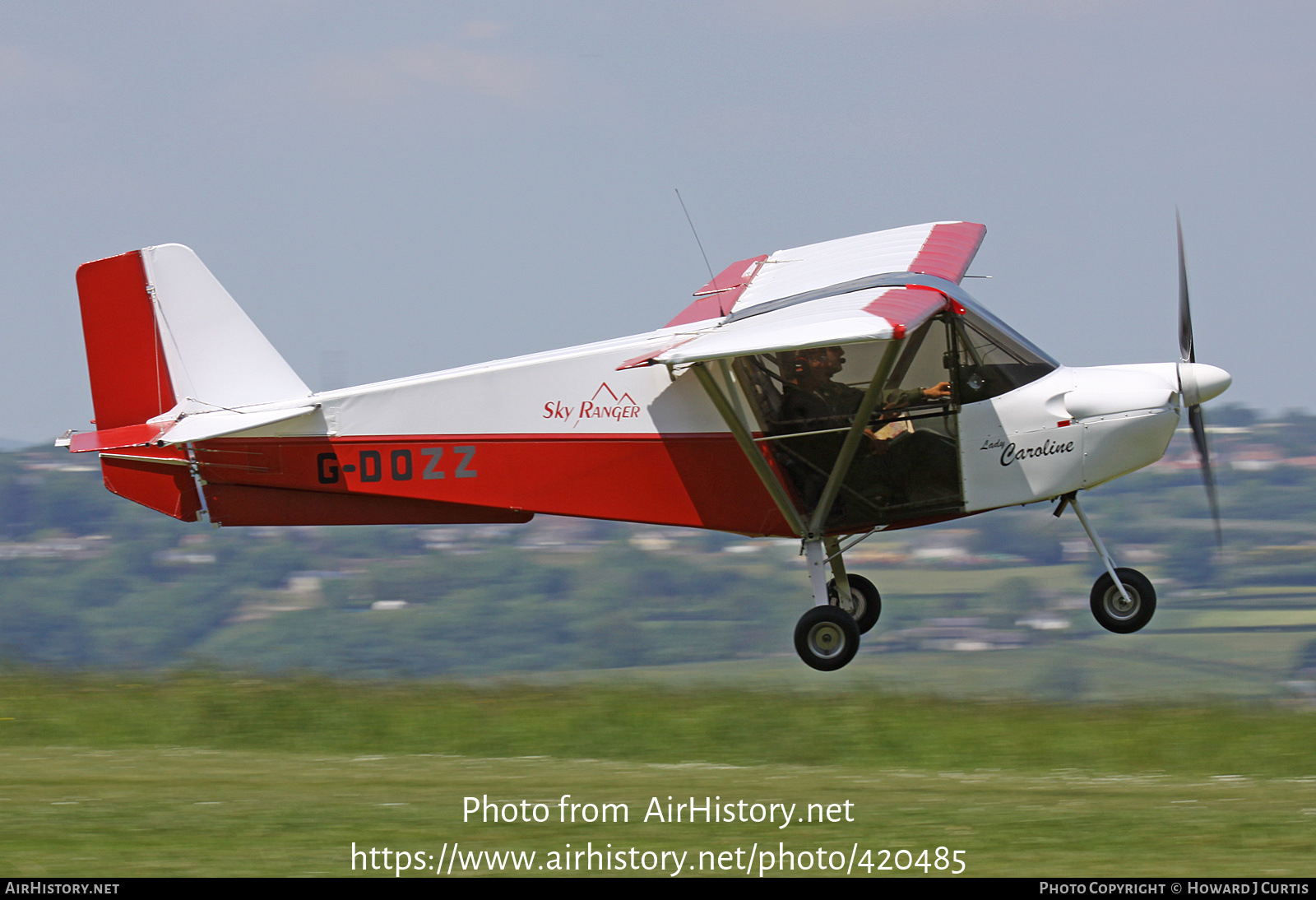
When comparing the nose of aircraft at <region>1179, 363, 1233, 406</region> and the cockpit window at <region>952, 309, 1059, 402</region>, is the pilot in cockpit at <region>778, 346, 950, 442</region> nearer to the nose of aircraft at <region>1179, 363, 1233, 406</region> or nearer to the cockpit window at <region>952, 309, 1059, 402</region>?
the cockpit window at <region>952, 309, 1059, 402</region>

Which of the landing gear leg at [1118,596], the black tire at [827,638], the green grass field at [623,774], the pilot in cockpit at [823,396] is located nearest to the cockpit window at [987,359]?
the pilot in cockpit at [823,396]

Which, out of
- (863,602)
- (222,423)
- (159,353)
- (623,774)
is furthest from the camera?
(159,353)

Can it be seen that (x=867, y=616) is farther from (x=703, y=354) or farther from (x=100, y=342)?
(x=100, y=342)

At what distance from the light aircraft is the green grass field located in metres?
1.64

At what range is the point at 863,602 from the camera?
12445 millimetres

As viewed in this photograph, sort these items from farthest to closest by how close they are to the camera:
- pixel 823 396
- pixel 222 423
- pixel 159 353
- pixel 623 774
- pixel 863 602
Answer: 1. pixel 159 353
2. pixel 863 602
3. pixel 222 423
4. pixel 623 774
5. pixel 823 396

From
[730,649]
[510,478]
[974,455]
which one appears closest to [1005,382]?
[974,455]

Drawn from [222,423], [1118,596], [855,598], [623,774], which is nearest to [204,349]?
[222,423]

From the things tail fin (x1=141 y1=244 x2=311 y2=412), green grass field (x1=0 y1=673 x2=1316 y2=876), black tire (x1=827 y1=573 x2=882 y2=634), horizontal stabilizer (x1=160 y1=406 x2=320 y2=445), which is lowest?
green grass field (x1=0 y1=673 x2=1316 y2=876)

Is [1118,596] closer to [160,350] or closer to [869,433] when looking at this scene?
[869,433]

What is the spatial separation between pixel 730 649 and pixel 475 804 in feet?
172

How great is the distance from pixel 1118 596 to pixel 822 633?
2473mm

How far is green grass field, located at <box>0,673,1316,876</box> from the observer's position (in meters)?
8.44

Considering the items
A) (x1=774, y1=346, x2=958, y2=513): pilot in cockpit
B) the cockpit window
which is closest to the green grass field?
(x1=774, y1=346, x2=958, y2=513): pilot in cockpit
